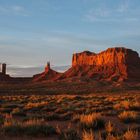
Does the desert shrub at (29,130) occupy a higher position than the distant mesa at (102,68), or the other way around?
the distant mesa at (102,68)

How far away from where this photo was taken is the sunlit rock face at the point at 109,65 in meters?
144

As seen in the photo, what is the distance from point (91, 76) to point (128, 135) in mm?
135405

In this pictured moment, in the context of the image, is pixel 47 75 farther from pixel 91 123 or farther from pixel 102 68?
pixel 91 123

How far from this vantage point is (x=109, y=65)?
519 feet

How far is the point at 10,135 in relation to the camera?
34.2 ft

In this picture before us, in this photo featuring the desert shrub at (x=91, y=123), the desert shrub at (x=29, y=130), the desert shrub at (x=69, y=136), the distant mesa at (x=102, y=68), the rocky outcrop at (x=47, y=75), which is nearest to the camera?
the desert shrub at (x=69, y=136)

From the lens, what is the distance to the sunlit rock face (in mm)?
143875

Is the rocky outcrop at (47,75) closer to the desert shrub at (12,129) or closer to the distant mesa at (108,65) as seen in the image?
the distant mesa at (108,65)

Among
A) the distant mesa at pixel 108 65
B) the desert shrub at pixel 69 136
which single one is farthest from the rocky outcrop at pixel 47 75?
the desert shrub at pixel 69 136

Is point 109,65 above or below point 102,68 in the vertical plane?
above

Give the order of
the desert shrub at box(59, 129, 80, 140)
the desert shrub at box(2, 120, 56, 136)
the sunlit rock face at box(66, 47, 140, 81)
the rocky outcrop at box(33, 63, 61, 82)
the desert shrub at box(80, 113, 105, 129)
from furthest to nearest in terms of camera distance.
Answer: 1. the rocky outcrop at box(33, 63, 61, 82)
2. the sunlit rock face at box(66, 47, 140, 81)
3. the desert shrub at box(80, 113, 105, 129)
4. the desert shrub at box(2, 120, 56, 136)
5. the desert shrub at box(59, 129, 80, 140)

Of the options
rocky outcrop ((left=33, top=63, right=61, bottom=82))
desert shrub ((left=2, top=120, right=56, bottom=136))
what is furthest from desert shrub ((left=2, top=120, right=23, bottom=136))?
rocky outcrop ((left=33, top=63, right=61, bottom=82))

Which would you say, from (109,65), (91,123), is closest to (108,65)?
(109,65)

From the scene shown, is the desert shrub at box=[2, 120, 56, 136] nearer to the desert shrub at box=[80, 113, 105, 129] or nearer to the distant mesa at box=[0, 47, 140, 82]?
the desert shrub at box=[80, 113, 105, 129]
